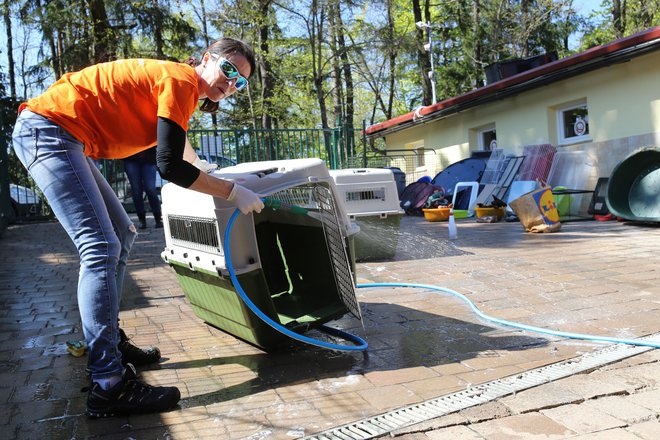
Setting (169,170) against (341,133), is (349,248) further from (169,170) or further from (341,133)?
(341,133)

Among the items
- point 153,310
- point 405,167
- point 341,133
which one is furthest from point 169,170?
point 405,167

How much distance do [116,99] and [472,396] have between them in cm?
189

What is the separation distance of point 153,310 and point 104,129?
6.71 ft

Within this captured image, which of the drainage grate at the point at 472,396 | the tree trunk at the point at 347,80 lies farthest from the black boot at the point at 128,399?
the tree trunk at the point at 347,80

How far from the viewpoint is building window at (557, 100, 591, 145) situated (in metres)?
11.1

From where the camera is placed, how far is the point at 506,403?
88.0 inches

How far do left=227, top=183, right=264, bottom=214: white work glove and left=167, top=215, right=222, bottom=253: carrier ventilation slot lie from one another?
208mm

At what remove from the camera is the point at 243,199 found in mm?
2447

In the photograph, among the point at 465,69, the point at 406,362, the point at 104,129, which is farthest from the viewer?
the point at 465,69

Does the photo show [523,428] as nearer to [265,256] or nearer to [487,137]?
[265,256]

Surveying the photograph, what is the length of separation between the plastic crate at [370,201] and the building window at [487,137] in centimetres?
894

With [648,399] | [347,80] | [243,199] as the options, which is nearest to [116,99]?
[243,199]

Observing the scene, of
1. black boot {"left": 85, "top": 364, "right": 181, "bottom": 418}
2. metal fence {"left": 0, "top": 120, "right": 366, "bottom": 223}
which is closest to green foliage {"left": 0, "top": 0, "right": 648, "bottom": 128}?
metal fence {"left": 0, "top": 120, "right": 366, "bottom": 223}

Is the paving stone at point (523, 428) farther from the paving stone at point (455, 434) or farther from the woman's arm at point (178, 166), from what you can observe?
the woman's arm at point (178, 166)
